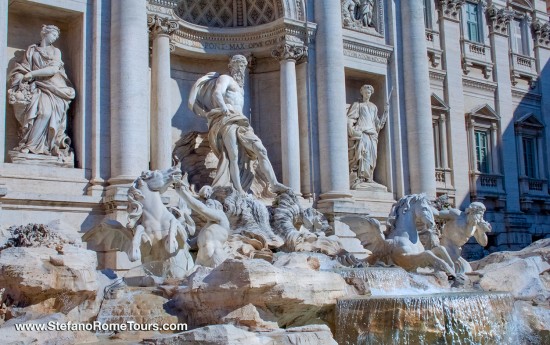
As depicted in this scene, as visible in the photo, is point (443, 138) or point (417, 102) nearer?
point (417, 102)

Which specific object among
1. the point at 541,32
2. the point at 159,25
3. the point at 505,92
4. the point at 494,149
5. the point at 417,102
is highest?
the point at 541,32

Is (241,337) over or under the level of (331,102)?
under

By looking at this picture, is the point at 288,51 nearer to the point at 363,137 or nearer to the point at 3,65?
the point at 363,137

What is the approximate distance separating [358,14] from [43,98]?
9.35 metres

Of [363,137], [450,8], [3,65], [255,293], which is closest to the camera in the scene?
[255,293]

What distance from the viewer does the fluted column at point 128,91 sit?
48.4 feet

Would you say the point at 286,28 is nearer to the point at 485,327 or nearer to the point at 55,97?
the point at 55,97

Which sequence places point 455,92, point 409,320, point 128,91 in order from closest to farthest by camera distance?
point 409,320
point 128,91
point 455,92

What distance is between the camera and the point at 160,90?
16.2 meters

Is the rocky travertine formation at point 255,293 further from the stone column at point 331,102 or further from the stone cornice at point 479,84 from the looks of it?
the stone cornice at point 479,84

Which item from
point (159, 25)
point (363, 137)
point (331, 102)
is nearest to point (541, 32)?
point (363, 137)

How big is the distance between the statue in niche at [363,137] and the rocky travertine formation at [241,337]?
10.9 meters

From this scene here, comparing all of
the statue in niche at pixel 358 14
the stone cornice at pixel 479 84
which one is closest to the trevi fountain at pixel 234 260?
the statue in niche at pixel 358 14

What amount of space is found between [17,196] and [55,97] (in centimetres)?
223
